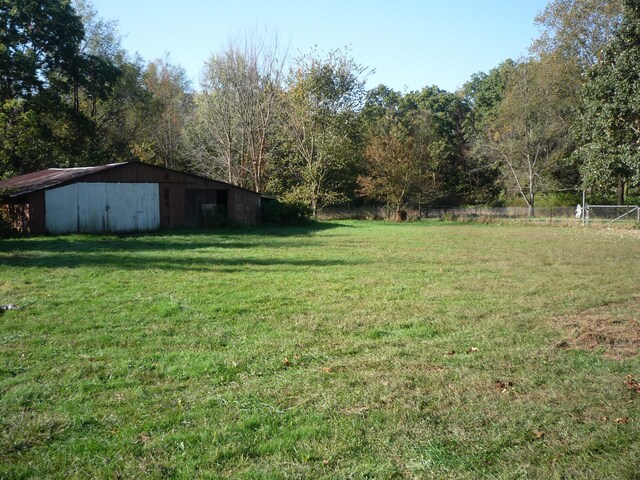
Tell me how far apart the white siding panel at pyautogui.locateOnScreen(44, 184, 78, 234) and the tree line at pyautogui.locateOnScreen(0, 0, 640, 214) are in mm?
14196

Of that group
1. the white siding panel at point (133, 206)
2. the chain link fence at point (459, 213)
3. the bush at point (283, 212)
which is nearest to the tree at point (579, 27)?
the chain link fence at point (459, 213)

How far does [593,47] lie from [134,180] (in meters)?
33.7

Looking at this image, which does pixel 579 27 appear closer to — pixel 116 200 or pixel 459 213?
pixel 459 213

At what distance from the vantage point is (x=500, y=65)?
226 feet

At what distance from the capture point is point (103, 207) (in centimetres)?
2642

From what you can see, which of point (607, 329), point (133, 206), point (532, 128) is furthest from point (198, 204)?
point (532, 128)

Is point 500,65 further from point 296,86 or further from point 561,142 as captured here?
point 296,86

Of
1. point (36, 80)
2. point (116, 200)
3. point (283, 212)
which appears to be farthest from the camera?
point (36, 80)

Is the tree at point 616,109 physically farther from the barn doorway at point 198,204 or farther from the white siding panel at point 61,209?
the white siding panel at point 61,209

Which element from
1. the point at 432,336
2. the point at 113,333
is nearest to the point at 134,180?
the point at 113,333

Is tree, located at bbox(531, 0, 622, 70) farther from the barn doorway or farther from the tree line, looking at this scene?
the barn doorway

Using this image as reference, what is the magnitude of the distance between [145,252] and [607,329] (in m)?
14.4

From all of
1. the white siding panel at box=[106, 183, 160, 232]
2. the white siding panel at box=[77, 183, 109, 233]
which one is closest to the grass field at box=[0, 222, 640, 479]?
the white siding panel at box=[77, 183, 109, 233]

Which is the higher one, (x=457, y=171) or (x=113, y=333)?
(x=457, y=171)
